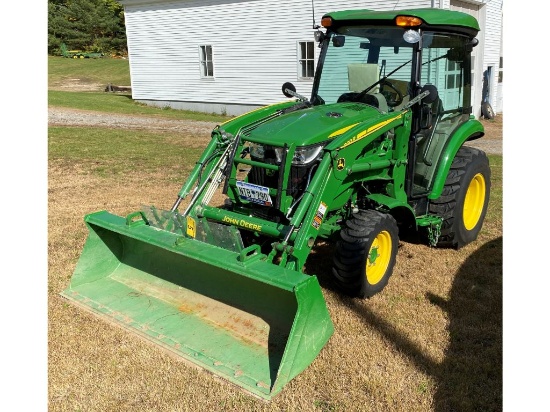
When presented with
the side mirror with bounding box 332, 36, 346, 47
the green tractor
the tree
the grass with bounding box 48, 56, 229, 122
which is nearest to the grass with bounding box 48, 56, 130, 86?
the grass with bounding box 48, 56, 229, 122

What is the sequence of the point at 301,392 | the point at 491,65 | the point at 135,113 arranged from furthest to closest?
the point at 135,113, the point at 491,65, the point at 301,392

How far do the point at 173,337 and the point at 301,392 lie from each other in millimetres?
1061

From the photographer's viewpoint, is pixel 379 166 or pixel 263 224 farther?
pixel 379 166

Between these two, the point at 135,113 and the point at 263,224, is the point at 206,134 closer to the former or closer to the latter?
the point at 135,113

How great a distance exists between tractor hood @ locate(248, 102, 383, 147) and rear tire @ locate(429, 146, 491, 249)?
122cm

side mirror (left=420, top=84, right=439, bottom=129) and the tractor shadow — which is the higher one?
side mirror (left=420, top=84, right=439, bottom=129)

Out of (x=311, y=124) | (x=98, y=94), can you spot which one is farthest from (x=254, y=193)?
(x=98, y=94)

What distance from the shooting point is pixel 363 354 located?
3.76 meters

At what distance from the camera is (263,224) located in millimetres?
4238

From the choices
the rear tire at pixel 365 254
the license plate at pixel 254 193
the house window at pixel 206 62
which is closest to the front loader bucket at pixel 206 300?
the license plate at pixel 254 193

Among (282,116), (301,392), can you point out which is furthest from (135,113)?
(301,392)

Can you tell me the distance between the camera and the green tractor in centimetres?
373

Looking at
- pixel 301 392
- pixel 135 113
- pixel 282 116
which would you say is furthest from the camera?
pixel 135 113

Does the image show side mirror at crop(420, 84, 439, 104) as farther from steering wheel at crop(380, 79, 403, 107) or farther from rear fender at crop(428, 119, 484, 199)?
rear fender at crop(428, 119, 484, 199)
